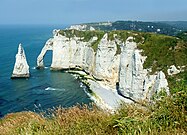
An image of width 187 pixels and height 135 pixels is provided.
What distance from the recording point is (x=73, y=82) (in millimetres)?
57375

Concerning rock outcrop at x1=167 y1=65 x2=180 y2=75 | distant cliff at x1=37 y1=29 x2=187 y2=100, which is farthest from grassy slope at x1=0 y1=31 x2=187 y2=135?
rock outcrop at x1=167 y1=65 x2=180 y2=75

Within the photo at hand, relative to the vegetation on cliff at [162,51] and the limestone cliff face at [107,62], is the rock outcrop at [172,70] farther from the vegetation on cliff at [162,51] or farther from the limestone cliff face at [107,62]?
the limestone cliff face at [107,62]

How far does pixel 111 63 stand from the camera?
5675 centimetres

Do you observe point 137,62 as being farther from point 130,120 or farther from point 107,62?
point 130,120

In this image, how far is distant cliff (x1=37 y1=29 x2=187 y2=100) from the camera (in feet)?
139

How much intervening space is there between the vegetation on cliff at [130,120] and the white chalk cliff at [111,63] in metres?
18.6

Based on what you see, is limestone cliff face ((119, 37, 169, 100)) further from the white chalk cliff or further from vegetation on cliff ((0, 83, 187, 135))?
vegetation on cliff ((0, 83, 187, 135))

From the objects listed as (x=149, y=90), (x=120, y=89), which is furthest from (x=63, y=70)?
(x=149, y=90)

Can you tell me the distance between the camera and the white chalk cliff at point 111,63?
143 ft

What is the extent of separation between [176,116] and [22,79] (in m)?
58.4

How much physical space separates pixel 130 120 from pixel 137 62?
40365 mm

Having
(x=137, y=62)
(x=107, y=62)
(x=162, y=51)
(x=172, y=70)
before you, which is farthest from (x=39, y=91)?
(x=172, y=70)

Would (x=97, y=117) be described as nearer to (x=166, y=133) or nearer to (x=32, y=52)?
(x=166, y=133)

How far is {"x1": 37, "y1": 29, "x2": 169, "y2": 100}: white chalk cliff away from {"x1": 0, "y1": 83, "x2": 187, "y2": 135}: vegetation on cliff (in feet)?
61.1
